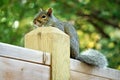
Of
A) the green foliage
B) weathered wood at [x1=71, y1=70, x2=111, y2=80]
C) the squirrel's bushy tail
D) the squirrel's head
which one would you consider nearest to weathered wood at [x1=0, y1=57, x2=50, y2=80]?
weathered wood at [x1=71, y1=70, x2=111, y2=80]

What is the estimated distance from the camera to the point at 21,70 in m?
2.12

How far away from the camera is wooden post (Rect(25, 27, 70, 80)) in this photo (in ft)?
7.69

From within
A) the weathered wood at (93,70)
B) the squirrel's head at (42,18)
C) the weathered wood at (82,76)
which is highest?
the squirrel's head at (42,18)

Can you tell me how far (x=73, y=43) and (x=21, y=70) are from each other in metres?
1.48

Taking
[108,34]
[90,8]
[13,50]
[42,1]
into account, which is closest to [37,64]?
[13,50]

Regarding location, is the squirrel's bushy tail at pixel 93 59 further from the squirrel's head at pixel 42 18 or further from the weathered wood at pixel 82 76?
the squirrel's head at pixel 42 18

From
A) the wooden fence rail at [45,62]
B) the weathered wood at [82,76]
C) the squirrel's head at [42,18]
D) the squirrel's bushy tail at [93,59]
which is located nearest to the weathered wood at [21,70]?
the wooden fence rail at [45,62]

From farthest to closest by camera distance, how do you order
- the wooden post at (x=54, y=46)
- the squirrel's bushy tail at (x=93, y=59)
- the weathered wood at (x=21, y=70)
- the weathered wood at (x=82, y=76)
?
the squirrel's bushy tail at (x=93, y=59) → the weathered wood at (x=82, y=76) → the wooden post at (x=54, y=46) → the weathered wood at (x=21, y=70)

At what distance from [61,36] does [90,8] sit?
191 inches

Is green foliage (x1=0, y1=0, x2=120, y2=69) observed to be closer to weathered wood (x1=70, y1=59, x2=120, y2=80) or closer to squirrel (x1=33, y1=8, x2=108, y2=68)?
squirrel (x1=33, y1=8, x2=108, y2=68)

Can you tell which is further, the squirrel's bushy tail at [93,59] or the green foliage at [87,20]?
the green foliage at [87,20]

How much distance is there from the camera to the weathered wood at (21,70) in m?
2.03

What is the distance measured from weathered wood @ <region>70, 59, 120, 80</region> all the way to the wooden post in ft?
0.27

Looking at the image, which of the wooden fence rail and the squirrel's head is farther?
the squirrel's head
